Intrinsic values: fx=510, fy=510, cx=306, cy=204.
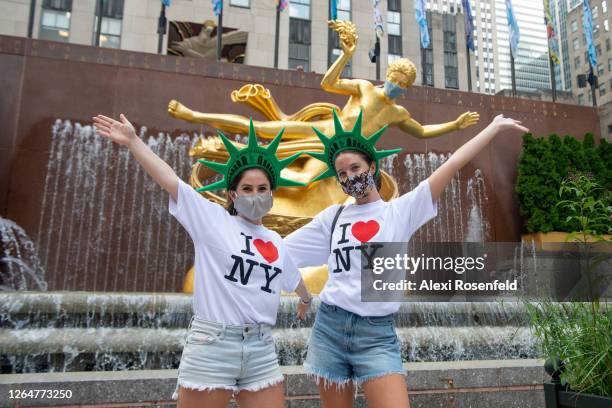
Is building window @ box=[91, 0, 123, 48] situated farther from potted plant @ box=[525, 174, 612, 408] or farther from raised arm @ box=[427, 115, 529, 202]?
potted plant @ box=[525, 174, 612, 408]

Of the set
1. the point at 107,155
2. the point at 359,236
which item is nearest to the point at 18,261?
the point at 107,155

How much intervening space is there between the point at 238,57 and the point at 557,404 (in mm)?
26845

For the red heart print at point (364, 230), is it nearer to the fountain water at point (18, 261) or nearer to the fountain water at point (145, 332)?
the fountain water at point (145, 332)

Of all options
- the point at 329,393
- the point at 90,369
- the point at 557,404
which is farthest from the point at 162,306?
the point at 557,404

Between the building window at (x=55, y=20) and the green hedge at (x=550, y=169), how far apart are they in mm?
24117

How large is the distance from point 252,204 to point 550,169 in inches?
521

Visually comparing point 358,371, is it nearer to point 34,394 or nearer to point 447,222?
point 34,394

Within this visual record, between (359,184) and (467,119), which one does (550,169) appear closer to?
(467,119)

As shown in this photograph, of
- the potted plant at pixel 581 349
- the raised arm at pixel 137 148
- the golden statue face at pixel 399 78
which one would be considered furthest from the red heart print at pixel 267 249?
the golden statue face at pixel 399 78

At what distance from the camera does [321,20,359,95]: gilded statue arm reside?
690 centimetres

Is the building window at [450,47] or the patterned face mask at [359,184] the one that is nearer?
the patterned face mask at [359,184]

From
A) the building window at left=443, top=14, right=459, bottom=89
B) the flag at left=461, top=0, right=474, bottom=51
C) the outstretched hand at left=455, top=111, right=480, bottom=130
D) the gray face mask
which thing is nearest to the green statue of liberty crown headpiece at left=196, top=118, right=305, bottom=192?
the gray face mask

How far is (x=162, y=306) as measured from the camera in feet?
18.7

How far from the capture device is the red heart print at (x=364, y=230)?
8.36 feet
